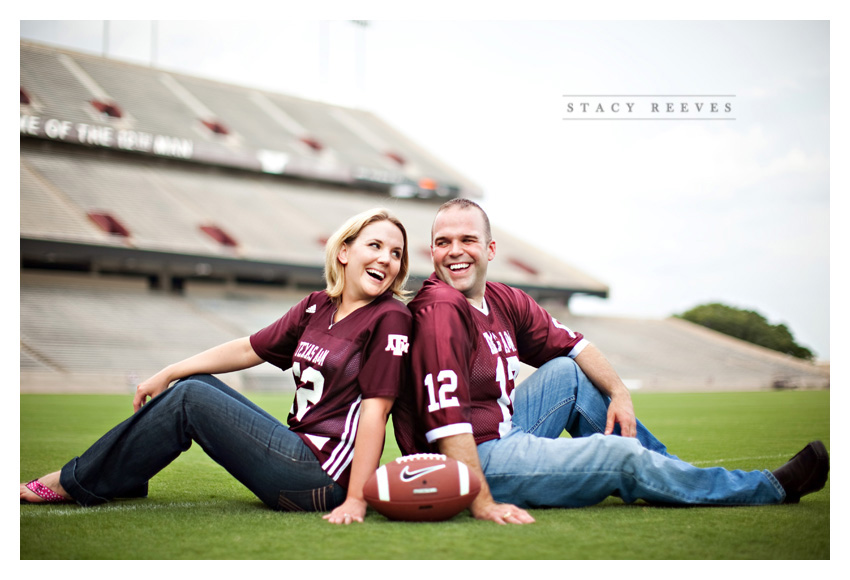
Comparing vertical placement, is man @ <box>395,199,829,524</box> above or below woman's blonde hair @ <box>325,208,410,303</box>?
below

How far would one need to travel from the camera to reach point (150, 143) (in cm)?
2181

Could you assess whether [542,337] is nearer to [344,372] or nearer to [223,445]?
[344,372]

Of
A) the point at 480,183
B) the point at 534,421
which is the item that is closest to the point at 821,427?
the point at 534,421

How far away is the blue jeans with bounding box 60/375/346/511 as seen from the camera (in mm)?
2514


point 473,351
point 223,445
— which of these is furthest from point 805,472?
point 223,445

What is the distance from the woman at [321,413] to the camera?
A: 8.00ft

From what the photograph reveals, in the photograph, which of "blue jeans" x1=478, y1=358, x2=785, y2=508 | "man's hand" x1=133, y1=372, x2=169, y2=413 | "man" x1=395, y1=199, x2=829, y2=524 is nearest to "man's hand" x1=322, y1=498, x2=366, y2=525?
"man" x1=395, y1=199, x2=829, y2=524

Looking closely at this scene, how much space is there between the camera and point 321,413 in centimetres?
254

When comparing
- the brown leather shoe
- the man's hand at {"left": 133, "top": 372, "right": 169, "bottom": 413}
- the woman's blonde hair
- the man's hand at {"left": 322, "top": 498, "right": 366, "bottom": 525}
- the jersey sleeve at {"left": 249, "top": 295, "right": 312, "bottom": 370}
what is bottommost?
the man's hand at {"left": 322, "top": 498, "right": 366, "bottom": 525}

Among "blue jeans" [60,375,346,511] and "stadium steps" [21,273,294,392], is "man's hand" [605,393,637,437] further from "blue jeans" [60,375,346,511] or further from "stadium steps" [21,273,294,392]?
"stadium steps" [21,273,294,392]

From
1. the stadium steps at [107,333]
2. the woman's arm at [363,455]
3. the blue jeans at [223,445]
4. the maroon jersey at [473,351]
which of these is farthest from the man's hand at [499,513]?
the stadium steps at [107,333]

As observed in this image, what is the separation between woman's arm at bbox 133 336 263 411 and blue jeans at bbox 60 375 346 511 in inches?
5.4

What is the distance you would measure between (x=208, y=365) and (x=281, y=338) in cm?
29
